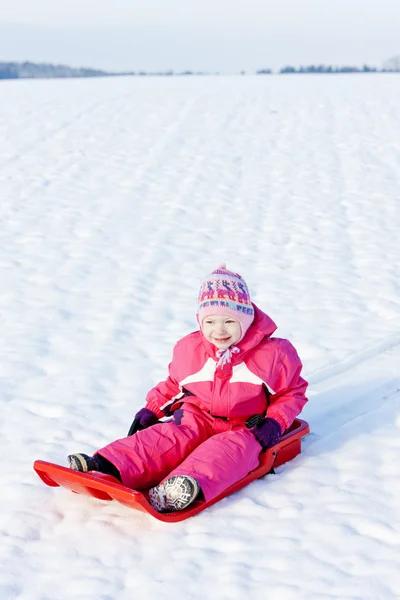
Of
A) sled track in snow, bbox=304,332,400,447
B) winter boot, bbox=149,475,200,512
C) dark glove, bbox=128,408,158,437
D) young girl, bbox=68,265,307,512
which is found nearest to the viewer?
winter boot, bbox=149,475,200,512

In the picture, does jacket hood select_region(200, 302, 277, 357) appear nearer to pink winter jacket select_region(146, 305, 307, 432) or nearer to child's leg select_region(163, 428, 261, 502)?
pink winter jacket select_region(146, 305, 307, 432)

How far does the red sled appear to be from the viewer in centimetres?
276

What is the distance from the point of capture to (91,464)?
9.67ft

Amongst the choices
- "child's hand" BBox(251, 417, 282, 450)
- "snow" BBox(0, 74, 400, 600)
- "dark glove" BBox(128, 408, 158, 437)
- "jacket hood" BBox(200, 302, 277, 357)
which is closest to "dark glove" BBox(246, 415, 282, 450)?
"child's hand" BBox(251, 417, 282, 450)

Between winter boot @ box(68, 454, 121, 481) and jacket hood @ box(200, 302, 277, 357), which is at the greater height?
jacket hood @ box(200, 302, 277, 357)

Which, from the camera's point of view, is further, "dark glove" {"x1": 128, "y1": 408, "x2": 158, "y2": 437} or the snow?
"dark glove" {"x1": 128, "y1": 408, "x2": 158, "y2": 437}

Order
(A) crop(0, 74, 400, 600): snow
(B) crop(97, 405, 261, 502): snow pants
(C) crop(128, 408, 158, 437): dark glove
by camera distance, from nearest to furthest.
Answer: (A) crop(0, 74, 400, 600): snow, (B) crop(97, 405, 261, 502): snow pants, (C) crop(128, 408, 158, 437): dark glove

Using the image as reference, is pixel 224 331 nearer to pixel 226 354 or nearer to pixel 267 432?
pixel 226 354

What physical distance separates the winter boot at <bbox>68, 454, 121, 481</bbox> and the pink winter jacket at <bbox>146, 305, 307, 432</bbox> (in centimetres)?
48

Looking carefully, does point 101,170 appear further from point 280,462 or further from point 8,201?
point 280,462

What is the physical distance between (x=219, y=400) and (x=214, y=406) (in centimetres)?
3

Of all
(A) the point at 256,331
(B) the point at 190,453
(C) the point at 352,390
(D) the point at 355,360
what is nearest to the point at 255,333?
(A) the point at 256,331

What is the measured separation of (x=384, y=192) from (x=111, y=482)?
6.85m

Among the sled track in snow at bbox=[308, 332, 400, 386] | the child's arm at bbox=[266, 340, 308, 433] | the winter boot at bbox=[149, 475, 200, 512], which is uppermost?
the child's arm at bbox=[266, 340, 308, 433]
